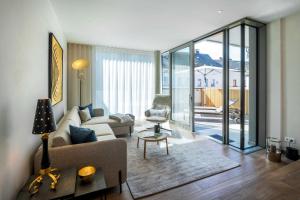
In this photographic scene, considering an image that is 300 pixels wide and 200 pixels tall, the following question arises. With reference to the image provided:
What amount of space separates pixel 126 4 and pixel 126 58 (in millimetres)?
3014

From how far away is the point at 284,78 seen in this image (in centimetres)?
305

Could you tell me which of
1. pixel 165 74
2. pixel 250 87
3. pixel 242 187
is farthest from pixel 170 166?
pixel 165 74

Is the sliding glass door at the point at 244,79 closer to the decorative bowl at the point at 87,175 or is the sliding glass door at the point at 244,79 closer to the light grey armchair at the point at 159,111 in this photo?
the light grey armchair at the point at 159,111

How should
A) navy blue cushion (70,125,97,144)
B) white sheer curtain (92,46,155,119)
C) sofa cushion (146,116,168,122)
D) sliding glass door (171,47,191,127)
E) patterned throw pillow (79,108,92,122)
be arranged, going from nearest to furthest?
navy blue cushion (70,125,97,144) < patterned throw pillow (79,108,92,122) < sofa cushion (146,116,168,122) < sliding glass door (171,47,191,127) < white sheer curtain (92,46,155,119)

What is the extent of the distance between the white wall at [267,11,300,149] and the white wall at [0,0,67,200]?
3839mm

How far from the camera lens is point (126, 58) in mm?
5629

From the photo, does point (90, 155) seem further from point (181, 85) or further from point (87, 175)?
point (181, 85)

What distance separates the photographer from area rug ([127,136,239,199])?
6.91 ft

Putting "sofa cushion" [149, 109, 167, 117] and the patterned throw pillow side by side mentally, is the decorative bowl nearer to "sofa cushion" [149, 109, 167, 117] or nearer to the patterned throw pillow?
the patterned throw pillow

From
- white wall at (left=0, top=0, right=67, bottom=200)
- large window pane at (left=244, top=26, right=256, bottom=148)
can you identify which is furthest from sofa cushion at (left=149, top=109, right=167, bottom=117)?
Answer: white wall at (left=0, top=0, right=67, bottom=200)

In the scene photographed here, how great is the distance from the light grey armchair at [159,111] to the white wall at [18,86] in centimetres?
284

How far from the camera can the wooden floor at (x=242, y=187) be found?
175 centimetres

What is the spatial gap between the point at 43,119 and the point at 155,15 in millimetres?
2563

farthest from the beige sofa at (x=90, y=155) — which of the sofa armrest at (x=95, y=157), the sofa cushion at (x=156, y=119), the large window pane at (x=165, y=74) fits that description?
the large window pane at (x=165, y=74)
